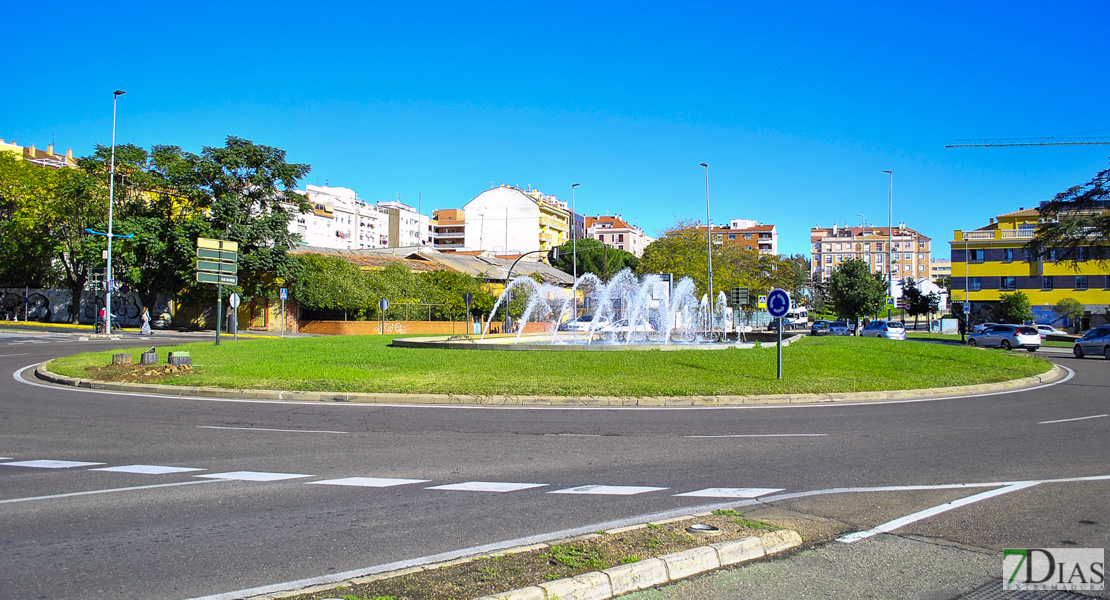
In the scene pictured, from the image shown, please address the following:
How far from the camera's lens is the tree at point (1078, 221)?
40.4m

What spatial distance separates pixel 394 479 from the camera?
728 cm

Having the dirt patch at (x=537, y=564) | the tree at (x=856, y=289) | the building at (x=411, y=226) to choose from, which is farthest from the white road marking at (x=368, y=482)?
the building at (x=411, y=226)

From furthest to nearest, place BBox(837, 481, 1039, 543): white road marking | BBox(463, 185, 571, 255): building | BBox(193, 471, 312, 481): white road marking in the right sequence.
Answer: BBox(463, 185, 571, 255): building
BBox(193, 471, 312, 481): white road marking
BBox(837, 481, 1039, 543): white road marking

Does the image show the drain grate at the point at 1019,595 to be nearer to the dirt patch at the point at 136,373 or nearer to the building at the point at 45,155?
the dirt patch at the point at 136,373

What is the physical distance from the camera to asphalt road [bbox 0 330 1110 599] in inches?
194

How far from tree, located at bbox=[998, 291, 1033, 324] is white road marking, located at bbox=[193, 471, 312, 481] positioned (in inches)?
2820

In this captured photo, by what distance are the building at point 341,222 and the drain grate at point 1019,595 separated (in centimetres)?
11218

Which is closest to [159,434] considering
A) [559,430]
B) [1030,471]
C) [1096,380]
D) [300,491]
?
[300,491]

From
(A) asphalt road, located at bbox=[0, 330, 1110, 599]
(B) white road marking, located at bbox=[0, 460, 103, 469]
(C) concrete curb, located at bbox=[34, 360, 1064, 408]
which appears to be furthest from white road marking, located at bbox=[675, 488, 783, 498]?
(C) concrete curb, located at bbox=[34, 360, 1064, 408]

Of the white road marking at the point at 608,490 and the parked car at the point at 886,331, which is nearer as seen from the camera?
the white road marking at the point at 608,490

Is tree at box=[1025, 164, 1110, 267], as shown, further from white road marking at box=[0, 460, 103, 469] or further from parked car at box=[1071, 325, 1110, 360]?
white road marking at box=[0, 460, 103, 469]

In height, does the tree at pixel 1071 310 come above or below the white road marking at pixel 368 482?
above

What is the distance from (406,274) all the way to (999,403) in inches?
1720

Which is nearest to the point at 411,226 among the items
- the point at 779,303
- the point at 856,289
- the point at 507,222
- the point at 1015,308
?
the point at 507,222
